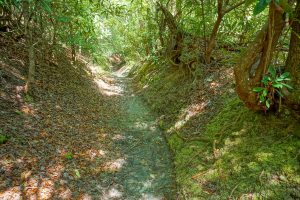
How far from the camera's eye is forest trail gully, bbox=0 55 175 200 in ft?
15.9

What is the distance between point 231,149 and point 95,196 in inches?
122

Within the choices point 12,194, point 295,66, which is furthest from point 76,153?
point 295,66

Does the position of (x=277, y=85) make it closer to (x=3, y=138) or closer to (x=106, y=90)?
(x=3, y=138)

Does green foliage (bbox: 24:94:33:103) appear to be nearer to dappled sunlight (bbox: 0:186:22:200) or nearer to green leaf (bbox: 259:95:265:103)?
dappled sunlight (bbox: 0:186:22:200)

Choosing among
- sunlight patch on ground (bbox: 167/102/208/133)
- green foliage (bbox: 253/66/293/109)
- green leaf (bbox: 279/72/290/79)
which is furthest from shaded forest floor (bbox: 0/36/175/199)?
green leaf (bbox: 279/72/290/79)

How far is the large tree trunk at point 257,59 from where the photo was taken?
437 centimetres

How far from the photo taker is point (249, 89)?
16.0ft

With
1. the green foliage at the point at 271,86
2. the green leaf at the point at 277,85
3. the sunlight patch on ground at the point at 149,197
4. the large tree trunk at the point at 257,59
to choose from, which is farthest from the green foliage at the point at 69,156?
the green leaf at the point at 277,85

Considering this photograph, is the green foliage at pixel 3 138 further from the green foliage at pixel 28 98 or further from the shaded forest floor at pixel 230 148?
the shaded forest floor at pixel 230 148

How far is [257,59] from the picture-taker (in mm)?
4965

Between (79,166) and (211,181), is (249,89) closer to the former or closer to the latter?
(211,181)

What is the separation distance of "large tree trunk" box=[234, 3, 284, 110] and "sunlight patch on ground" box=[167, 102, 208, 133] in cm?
264

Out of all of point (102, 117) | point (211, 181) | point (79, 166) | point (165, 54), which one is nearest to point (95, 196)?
point (79, 166)

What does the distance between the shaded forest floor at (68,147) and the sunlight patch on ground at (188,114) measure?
0.63m
